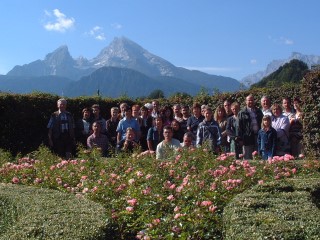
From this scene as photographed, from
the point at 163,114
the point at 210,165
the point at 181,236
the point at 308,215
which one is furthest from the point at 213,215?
the point at 163,114

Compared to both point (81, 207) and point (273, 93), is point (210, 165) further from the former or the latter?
point (273, 93)

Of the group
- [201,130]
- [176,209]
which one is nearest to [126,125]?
[201,130]

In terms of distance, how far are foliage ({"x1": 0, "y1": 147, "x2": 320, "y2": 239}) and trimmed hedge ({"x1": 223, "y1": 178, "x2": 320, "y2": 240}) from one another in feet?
1.02

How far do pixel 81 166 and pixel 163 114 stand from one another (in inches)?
144

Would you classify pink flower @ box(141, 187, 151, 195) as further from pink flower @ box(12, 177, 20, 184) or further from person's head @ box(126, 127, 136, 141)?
person's head @ box(126, 127, 136, 141)

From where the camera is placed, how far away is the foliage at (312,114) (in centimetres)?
878

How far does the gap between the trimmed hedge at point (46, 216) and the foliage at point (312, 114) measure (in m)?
5.19

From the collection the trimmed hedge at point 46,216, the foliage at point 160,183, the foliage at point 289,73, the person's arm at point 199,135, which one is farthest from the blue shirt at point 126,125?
the foliage at point 289,73

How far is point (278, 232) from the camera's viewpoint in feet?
10.2

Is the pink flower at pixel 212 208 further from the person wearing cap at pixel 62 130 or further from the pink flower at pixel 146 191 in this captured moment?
the person wearing cap at pixel 62 130

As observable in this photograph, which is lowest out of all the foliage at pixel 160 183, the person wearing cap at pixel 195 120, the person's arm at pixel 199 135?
the foliage at pixel 160 183

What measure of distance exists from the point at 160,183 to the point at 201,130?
124 inches

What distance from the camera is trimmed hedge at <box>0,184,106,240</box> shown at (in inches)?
141

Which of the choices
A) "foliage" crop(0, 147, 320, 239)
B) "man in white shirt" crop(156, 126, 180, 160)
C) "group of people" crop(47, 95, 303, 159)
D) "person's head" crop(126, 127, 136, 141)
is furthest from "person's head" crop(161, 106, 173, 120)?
"foliage" crop(0, 147, 320, 239)
